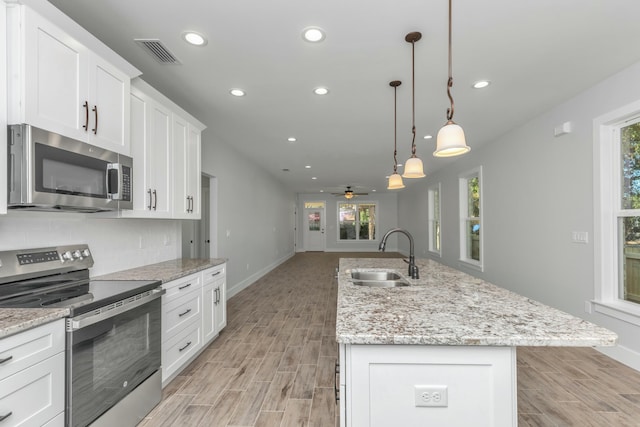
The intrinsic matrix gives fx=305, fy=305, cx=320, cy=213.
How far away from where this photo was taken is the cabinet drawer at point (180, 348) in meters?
2.30

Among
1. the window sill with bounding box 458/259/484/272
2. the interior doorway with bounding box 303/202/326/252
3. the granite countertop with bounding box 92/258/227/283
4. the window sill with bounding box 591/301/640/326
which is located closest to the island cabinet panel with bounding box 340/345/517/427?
the granite countertop with bounding box 92/258/227/283

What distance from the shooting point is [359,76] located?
9.04 feet

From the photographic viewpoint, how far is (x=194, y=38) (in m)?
2.16

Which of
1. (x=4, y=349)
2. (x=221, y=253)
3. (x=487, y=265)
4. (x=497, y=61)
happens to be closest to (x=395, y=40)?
Result: (x=497, y=61)

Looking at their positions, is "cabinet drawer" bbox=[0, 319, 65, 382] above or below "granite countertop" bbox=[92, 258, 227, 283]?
below

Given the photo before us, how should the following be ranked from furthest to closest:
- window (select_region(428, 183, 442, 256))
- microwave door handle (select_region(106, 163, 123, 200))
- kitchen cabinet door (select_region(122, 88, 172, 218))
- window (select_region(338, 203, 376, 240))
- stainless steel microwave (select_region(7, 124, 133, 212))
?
window (select_region(338, 203, 376, 240)), window (select_region(428, 183, 442, 256)), kitchen cabinet door (select_region(122, 88, 172, 218)), microwave door handle (select_region(106, 163, 123, 200)), stainless steel microwave (select_region(7, 124, 133, 212))

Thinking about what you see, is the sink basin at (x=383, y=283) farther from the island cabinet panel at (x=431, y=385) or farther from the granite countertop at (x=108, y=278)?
the granite countertop at (x=108, y=278)

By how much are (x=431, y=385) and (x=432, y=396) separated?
39mm

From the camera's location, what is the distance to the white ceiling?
1903mm

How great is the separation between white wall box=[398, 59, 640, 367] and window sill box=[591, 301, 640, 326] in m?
0.06

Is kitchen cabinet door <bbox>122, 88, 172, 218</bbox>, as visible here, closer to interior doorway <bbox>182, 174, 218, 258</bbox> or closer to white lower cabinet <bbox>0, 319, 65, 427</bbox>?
white lower cabinet <bbox>0, 319, 65, 427</bbox>

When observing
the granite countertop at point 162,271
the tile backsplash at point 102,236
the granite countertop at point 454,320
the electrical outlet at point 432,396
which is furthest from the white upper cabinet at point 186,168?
the electrical outlet at point 432,396

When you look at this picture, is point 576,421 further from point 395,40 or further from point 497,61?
point 395,40

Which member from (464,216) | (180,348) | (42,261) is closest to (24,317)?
(42,261)
